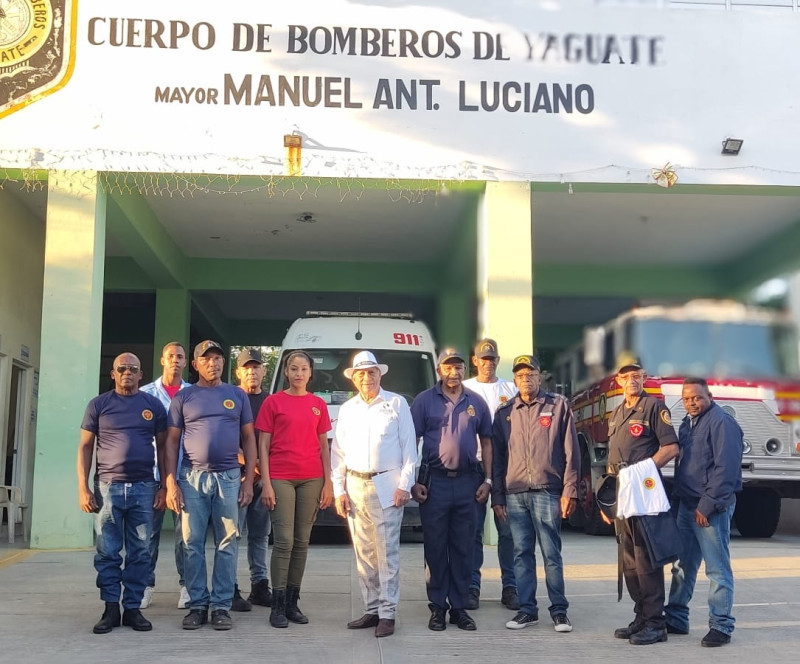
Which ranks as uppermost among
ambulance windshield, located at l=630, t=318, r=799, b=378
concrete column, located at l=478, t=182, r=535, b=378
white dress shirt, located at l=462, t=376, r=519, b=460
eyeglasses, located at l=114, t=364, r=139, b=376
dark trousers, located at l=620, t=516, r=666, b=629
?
concrete column, located at l=478, t=182, r=535, b=378

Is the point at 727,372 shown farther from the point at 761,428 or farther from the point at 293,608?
the point at 293,608

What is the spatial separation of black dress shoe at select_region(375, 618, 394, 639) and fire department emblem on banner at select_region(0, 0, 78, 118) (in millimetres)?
7247

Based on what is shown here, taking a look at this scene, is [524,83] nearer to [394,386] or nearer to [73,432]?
[394,386]

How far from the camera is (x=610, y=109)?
1078 cm

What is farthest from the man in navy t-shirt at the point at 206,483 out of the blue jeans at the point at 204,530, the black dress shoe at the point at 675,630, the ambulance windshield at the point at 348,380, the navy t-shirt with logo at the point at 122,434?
the ambulance windshield at the point at 348,380

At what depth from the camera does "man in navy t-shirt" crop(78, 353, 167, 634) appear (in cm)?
609

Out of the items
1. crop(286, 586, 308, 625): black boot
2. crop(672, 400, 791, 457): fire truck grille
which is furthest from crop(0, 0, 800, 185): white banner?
crop(286, 586, 308, 625): black boot

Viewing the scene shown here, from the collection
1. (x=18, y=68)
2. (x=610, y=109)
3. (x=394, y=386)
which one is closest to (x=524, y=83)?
(x=610, y=109)

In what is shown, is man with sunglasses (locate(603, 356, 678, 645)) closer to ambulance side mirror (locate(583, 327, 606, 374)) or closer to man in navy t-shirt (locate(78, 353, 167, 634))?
man in navy t-shirt (locate(78, 353, 167, 634))

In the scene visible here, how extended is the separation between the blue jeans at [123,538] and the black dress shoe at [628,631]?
3097 mm

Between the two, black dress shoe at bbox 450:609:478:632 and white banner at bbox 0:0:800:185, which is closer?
black dress shoe at bbox 450:609:478:632

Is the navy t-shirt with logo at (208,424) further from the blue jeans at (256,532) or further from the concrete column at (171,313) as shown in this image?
the concrete column at (171,313)

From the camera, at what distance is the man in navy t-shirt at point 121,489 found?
6086mm

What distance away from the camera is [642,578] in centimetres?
597
